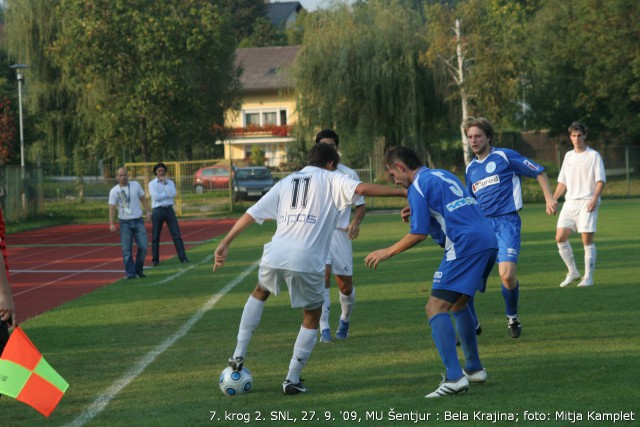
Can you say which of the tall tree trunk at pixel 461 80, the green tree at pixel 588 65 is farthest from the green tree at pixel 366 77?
the green tree at pixel 588 65

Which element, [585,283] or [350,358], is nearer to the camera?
[350,358]

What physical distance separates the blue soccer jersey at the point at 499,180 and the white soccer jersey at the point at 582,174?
12.2ft

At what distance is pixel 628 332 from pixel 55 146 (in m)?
43.3

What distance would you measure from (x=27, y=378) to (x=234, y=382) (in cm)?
170

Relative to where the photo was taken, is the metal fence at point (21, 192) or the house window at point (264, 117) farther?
the house window at point (264, 117)

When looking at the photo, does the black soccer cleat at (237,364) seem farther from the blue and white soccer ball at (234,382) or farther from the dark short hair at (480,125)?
the dark short hair at (480,125)

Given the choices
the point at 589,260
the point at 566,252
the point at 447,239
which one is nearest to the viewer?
the point at 447,239

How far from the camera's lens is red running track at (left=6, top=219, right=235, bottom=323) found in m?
15.5

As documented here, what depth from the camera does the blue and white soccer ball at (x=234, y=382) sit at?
23.6 ft

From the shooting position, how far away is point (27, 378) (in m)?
5.98

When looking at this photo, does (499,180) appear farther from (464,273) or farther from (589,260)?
(589,260)

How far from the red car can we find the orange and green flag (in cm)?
3377

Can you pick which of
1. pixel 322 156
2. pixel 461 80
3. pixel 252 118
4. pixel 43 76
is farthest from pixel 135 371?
pixel 252 118

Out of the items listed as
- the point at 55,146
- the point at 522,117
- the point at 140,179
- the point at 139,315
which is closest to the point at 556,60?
the point at 522,117
